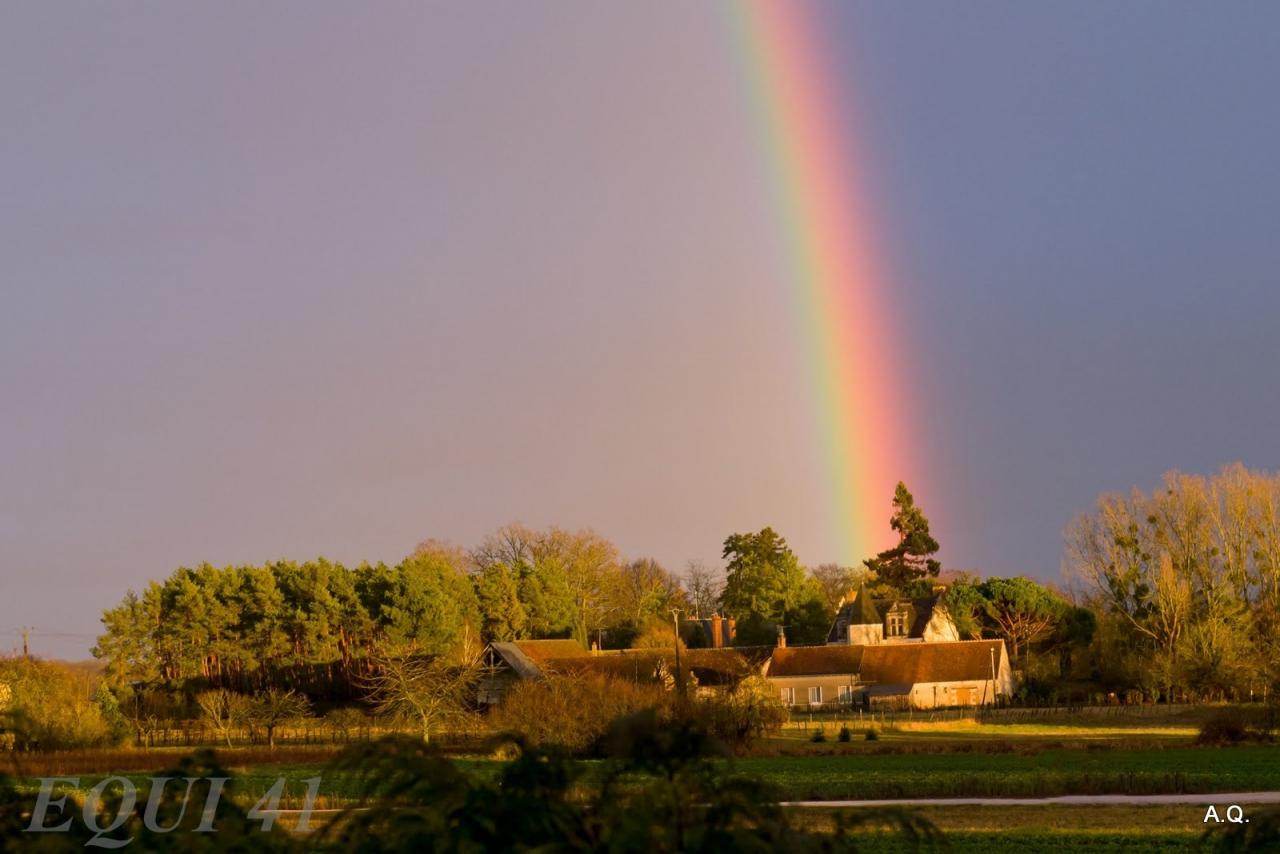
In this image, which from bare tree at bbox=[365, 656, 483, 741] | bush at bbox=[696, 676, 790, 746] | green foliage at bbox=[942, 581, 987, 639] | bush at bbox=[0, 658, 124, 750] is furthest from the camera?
green foliage at bbox=[942, 581, 987, 639]

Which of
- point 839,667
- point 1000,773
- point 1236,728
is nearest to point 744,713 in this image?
point 1236,728

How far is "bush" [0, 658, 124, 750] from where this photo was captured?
63.4 metres

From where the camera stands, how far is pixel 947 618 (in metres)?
98.2

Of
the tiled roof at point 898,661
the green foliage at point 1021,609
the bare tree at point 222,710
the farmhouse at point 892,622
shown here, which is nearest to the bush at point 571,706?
the bare tree at point 222,710

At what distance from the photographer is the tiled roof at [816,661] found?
87688mm

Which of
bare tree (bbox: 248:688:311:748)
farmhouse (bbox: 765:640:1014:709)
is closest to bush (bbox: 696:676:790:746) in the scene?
farmhouse (bbox: 765:640:1014:709)

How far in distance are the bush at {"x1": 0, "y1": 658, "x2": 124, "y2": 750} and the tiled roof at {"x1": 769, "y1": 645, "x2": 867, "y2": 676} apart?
4085 cm

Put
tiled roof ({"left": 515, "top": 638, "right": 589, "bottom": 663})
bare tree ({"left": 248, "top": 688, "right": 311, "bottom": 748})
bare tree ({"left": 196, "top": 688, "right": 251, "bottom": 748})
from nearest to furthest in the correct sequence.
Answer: bare tree ({"left": 248, "top": 688, "right": 311, "bottom": 748})
bare tree ({"left": 196, "top": 688, "right": 251, "bottom": 748})
tiled roof ({"left": 515, "top": 638, "right": 589, "bottom": 663})

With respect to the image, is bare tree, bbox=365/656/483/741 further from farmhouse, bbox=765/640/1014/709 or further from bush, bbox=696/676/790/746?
farmhouse, bbox=765/640/1014/709

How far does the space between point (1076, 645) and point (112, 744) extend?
62.5 metres

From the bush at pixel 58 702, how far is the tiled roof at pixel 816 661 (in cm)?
4085

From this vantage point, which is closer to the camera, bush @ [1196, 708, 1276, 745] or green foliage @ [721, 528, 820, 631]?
bush @ [1196, 708, 1276, 745]

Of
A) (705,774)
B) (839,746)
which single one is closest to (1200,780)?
(839,746)

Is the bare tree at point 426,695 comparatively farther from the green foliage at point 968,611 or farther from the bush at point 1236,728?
the green foliage at point 968,611
